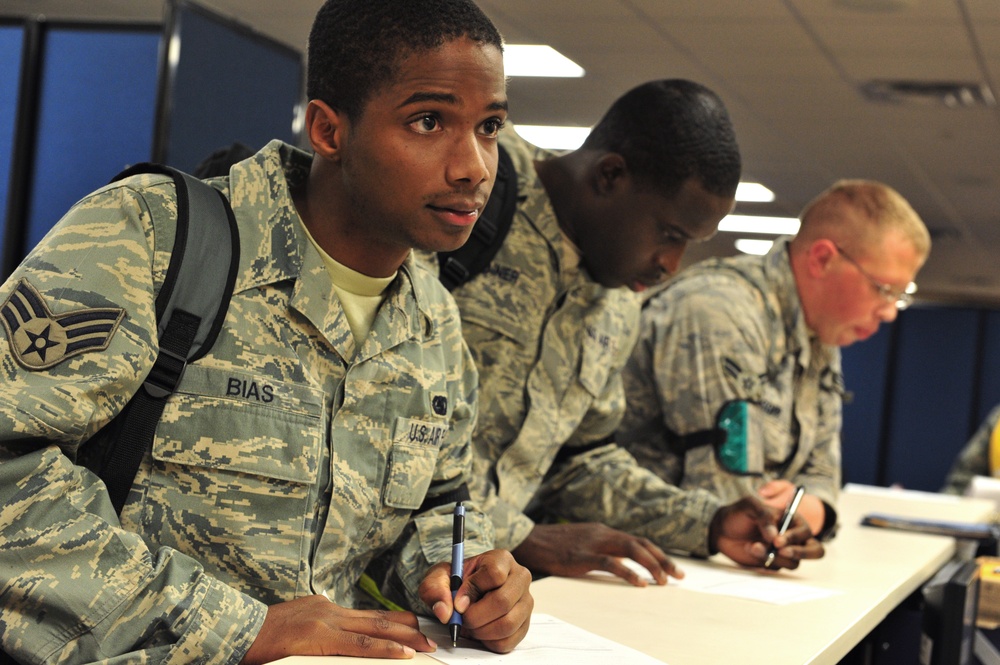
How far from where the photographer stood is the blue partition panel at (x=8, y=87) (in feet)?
12.6

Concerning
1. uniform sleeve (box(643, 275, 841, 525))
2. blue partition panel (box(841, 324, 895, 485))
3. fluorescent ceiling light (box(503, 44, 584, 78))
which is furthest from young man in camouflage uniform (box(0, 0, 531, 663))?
blue partition panel (box(841, 324, 895, 485))

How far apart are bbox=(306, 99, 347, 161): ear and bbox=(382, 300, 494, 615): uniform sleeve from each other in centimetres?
30

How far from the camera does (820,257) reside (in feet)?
9.04

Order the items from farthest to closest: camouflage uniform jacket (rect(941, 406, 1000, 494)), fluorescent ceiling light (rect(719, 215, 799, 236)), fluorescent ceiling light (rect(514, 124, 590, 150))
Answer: fluorescent ceiling light (rect(719, 215, 799, 236)), fluorescent ceiling light (rect(514, 124, 590, 150)), camouflage uniform jacket (rect(941, 406, 1000, 494))

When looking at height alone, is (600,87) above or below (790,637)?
above

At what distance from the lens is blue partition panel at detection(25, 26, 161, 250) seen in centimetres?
388

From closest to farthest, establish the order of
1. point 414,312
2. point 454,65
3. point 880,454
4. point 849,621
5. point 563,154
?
point 454,65
point 414,312
point 849,621
point 563,154
point 880,454

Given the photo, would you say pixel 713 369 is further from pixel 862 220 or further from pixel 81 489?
pixel 81 489

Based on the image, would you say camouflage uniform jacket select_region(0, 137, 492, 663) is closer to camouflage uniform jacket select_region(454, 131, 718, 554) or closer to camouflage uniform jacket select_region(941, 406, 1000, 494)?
camouflage uniform jacket select_region(454, 131, 718, 554)

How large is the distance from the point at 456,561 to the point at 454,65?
58cm

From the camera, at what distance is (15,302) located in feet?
3.52

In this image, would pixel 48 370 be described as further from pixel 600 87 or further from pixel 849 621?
pixel 600 87

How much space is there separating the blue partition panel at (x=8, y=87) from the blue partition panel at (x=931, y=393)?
1021 cm

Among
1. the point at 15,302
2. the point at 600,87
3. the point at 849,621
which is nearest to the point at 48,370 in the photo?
the point at 15,302
